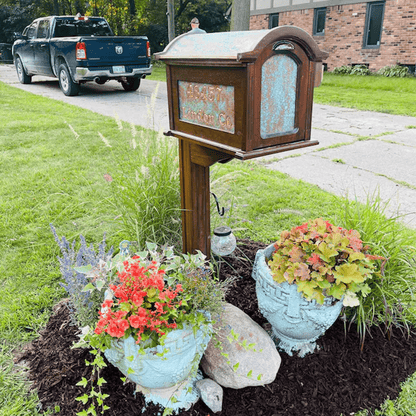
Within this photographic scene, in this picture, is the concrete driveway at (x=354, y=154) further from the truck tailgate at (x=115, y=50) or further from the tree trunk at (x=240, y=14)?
the tree trunk at (x=240, y=14)

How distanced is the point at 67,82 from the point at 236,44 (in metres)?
9.31

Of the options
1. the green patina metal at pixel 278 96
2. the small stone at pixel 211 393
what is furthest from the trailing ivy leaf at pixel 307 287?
the green patina metal at pixel 278 96

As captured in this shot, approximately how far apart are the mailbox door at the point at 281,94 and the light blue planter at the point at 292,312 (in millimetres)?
710

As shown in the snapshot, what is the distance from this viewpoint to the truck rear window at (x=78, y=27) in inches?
402

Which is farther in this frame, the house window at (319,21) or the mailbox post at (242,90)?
the house window at (319,21)

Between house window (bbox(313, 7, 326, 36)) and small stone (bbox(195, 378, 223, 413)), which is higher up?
house window (bbox(313, 7, 326, 36))

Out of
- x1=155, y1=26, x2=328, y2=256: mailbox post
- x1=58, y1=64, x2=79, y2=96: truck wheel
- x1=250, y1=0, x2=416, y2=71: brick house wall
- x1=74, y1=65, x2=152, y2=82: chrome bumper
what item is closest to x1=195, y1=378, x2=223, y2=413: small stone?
x1=155, y1=26, x2=328, y2=256: mailbox post

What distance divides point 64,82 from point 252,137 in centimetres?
960

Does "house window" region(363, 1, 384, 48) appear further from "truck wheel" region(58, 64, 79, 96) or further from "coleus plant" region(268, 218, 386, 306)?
"coleus plant" region(268, 218, 386, 306)

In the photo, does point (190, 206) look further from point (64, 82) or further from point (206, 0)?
point (206, 0)

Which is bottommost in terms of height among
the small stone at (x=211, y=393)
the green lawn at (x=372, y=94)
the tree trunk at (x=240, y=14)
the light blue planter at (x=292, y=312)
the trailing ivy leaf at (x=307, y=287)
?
the green lawn at (x=372, y=94)

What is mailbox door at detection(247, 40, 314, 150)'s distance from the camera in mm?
1586

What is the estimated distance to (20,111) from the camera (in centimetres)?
809

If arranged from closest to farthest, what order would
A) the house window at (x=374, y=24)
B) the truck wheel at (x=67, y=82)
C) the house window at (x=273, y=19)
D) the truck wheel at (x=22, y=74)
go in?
1. the truck wheel at (x=67, y=82)
2. the truck wheel at (x=22, y=74)
3. the house window at (x=374, y=24)
4. the house window at (x=273, y=19)
